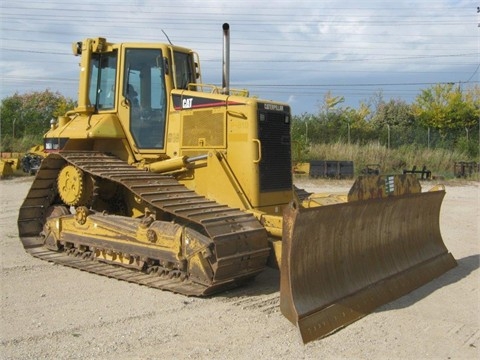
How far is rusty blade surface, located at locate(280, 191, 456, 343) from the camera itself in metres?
5.25

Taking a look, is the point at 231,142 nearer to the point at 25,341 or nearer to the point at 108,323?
the point at 108,323

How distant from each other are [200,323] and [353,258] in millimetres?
1947

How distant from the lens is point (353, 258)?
20.3 feet

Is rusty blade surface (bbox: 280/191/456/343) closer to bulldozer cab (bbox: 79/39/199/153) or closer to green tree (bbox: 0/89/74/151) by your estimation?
bulldozer cab (bbox: 79/39/199/153)

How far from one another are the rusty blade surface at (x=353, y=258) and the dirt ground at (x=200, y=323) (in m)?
0.17

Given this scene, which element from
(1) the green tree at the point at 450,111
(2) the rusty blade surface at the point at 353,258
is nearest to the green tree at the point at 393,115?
(1) the green tree at the point at 450,111

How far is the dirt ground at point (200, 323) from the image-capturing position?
459 centimetres

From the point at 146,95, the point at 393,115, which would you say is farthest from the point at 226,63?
the point at 393,115

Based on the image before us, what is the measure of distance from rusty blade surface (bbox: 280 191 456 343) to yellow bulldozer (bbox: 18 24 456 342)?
0.06 feet

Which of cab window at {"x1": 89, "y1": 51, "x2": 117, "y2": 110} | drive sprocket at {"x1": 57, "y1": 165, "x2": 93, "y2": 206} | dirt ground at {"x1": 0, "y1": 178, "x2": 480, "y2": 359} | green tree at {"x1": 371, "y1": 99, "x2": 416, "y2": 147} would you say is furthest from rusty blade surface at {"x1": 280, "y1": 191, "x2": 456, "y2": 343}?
green tree at {"x1": 371, "y1": 99, "x2": 416, "y2": 147}

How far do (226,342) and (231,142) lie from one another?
2963mm

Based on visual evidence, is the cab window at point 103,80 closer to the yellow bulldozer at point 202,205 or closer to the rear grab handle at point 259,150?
the yellow bulldozer at point 202,205

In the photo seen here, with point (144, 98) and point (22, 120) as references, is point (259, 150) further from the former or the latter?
point (22, 120)

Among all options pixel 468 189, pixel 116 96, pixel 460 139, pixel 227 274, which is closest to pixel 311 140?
pixel 460 139
